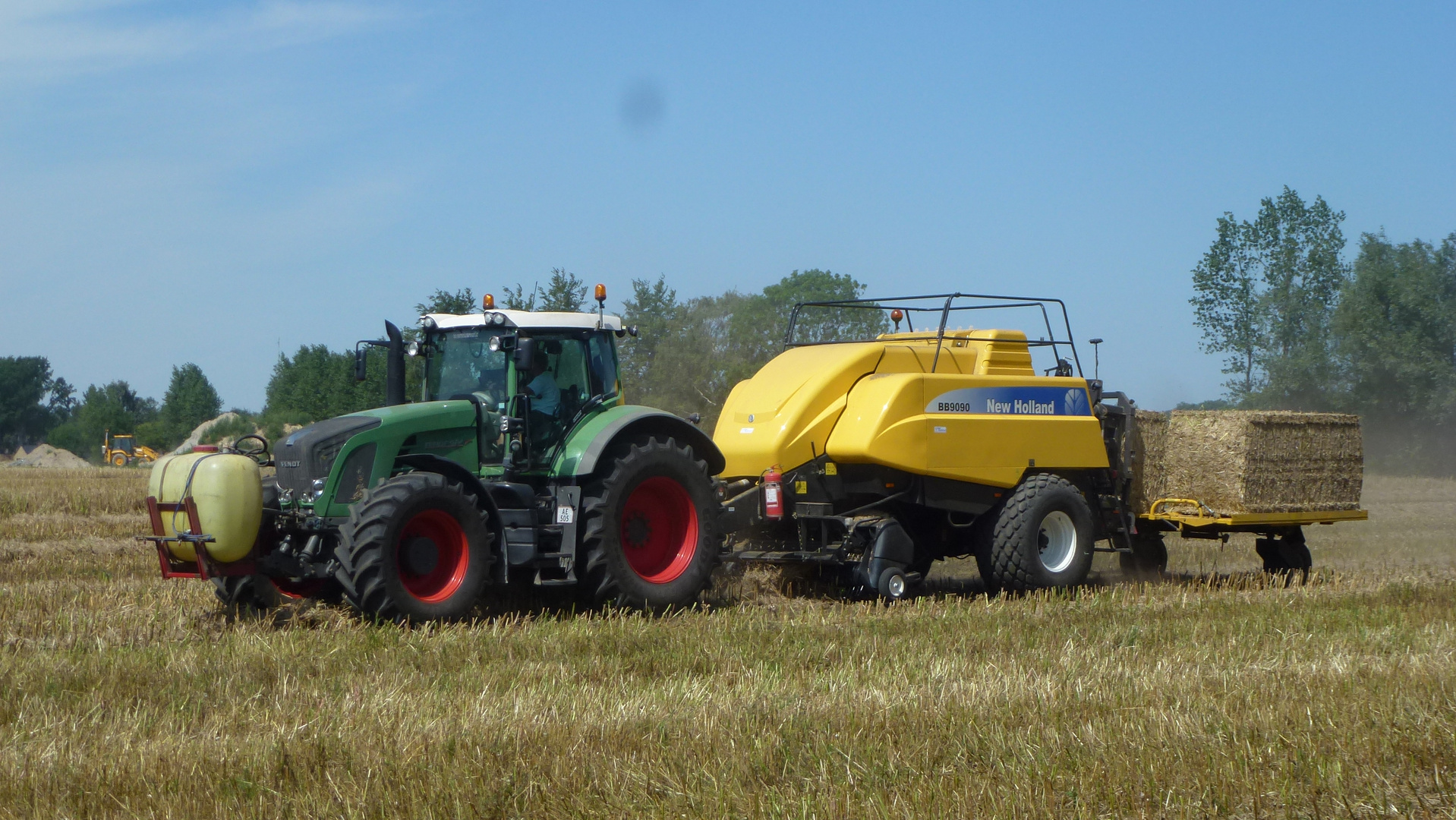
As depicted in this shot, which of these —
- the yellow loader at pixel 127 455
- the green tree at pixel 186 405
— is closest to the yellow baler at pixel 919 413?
the yellow loader at pixel 127 455

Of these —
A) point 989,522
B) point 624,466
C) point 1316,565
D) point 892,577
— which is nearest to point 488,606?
point 624,466

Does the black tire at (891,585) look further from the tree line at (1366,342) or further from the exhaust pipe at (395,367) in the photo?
the tree line at (1366,342)

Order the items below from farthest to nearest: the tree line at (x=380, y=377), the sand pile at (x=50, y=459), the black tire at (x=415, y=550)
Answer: the sand pile at (x=50, y=459), the tree line at (x=380, y=377), the black tire at (x=415, y=550)

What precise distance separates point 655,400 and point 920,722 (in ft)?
85.6

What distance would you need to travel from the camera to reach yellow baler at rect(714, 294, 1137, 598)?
954cm

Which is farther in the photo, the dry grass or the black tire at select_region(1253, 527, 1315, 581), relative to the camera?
the black tire at select_region(1253, 527, 1315, 581)

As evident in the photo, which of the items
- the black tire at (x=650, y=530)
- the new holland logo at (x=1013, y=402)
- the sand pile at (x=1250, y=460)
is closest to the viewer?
the black tire at (x=650, y=530)

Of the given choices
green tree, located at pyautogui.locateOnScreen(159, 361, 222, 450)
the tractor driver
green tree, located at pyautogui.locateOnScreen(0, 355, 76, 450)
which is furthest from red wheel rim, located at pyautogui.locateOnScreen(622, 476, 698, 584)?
green tree, located at pyautogui.locateOnScreen(0, 355, 76, 450)

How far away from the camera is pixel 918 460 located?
954 centimetres

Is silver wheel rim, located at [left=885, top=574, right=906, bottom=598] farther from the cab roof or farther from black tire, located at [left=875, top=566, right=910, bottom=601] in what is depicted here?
the cab roof

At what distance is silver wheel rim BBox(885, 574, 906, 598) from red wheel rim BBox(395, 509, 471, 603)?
3.10 meters

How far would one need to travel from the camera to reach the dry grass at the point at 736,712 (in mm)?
3859

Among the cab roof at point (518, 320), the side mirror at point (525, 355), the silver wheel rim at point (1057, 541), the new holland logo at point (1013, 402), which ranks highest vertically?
the cab roof at point (518, 320)

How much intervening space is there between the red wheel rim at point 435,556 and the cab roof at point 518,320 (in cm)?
143
